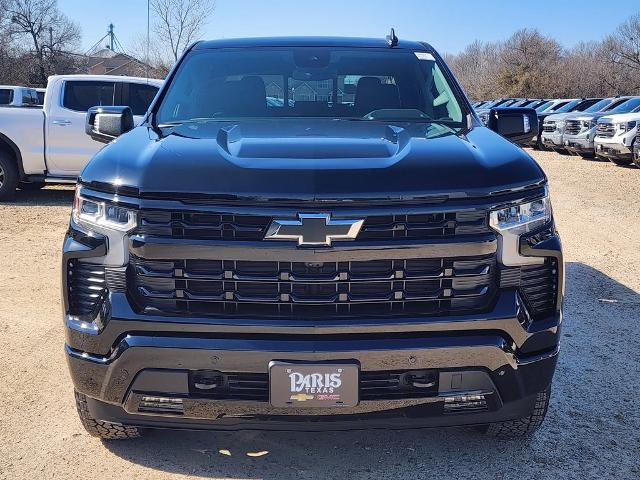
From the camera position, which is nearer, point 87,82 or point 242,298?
point 242,298

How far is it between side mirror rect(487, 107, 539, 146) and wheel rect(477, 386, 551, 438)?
1506mm

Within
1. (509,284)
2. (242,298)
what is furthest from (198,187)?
(509,284)

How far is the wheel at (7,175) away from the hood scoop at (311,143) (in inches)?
331

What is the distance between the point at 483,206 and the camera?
8.49 feet

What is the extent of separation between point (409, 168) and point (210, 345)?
3.22 feet

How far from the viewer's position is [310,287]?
2.56 m

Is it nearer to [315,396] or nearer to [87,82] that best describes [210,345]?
[315,396]

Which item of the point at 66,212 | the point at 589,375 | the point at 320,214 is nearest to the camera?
the point at 320,214

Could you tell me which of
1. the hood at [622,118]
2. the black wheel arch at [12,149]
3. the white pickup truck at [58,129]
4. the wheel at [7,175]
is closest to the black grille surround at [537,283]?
the white pickup truck at [58,129]

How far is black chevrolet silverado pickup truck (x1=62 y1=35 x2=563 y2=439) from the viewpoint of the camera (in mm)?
2521

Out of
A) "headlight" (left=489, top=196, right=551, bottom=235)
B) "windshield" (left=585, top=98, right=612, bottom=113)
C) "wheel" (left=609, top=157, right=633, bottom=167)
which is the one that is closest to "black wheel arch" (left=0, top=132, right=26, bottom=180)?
"headlight" (left=489, top=196, right=551, bottom=235)

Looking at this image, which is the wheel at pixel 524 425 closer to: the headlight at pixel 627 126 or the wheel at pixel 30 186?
the wheel at pixel 30 186

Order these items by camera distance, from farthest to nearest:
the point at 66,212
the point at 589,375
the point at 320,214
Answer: the point at 66,212
the point at 589,375
the point at 320,214

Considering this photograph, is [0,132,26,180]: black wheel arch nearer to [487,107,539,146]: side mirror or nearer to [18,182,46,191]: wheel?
[18,182,46,191]: wheel
